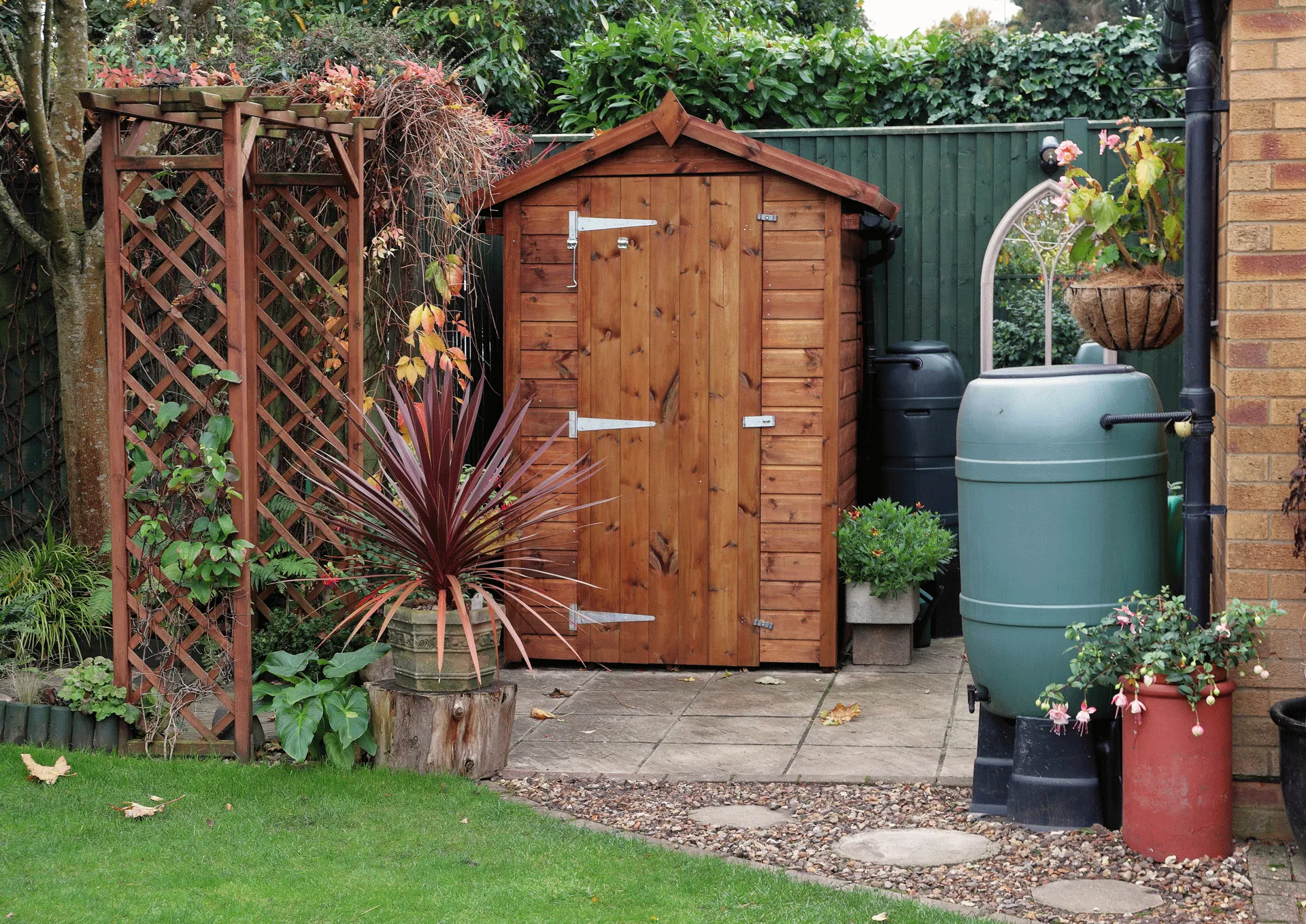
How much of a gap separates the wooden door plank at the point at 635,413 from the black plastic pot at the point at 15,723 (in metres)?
2.48

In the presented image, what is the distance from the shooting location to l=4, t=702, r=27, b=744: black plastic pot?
182 inches

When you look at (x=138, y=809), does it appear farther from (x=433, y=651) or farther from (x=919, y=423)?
(x=919, y=423)

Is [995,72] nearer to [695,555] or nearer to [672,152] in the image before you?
[672,152]

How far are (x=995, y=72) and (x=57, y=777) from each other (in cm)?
665

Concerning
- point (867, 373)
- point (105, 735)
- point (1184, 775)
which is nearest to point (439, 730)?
point (105, 735)

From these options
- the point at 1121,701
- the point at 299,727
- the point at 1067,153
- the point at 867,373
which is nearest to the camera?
the point at 1121,701

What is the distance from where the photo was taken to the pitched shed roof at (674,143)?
5734 millimetres

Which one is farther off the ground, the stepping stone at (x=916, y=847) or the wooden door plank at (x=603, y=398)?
the wooden door plank at (x=603, y=398)

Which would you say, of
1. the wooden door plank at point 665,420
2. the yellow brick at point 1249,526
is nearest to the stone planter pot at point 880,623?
the wooden door plank at point 665,420

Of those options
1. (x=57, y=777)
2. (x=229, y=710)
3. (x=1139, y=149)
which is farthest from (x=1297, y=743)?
(x=57, y=777)

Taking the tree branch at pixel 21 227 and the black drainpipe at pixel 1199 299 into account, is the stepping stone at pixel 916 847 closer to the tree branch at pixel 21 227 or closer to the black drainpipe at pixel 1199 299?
the black drainpipe at pixel 1199 299

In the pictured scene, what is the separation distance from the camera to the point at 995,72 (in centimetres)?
841

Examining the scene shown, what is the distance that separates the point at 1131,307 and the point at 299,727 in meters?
2.90

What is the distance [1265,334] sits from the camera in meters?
3.69
